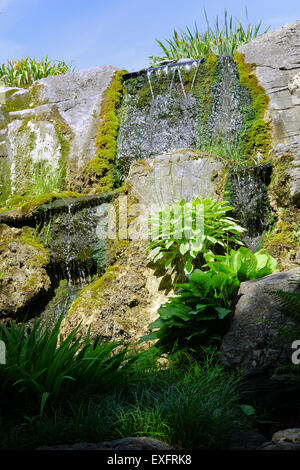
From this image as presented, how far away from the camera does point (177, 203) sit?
5.28m

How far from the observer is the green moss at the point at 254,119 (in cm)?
784

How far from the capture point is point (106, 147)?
884 cm

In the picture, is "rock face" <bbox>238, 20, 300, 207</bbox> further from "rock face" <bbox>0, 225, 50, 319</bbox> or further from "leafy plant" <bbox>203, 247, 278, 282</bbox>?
"rock face" <bbox>0, 225, 50, 319</bbox>

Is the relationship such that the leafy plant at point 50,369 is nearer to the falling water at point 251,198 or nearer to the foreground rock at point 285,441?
the foreground rock at point 285,441

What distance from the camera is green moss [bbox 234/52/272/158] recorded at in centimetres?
784

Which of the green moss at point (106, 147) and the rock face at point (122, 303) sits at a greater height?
the green moss at point (106, 147)

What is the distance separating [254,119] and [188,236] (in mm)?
4143

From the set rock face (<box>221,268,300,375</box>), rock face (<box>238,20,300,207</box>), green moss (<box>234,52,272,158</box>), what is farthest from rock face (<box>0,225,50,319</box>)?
rock face (<box>238,20,300,207</box>)

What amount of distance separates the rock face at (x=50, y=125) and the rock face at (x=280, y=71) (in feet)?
10.6

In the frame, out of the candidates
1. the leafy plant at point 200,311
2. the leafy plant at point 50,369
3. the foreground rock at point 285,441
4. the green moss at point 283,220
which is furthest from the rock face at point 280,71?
the foreground rock at point 285,441

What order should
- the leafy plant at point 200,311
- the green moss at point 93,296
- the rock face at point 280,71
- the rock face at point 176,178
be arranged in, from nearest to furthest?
the leafy plant at point 200,311
the green moss at point 93,296
the rock face at point 176,178
the rock face at point 280,71

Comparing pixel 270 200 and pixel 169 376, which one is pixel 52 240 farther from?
pixel 169 376

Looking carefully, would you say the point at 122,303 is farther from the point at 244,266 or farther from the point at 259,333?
the point at 259,333

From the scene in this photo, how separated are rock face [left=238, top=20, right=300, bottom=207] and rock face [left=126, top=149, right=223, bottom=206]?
7.94ft
